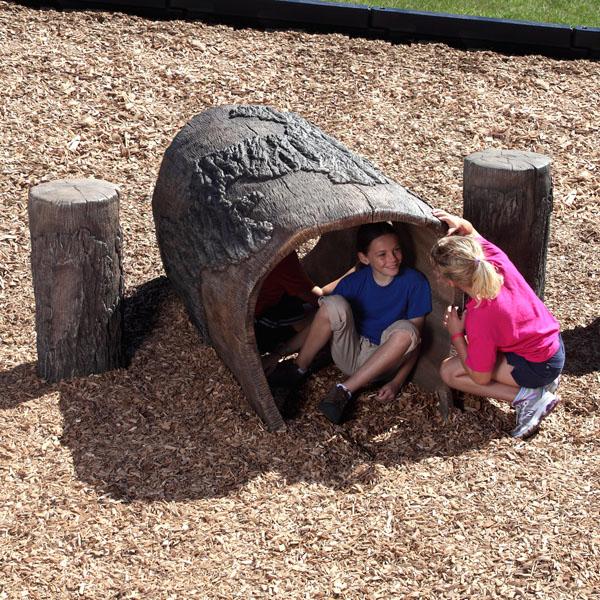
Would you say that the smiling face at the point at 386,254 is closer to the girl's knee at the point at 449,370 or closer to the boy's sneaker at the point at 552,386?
the girl's knee at the point at 449,370

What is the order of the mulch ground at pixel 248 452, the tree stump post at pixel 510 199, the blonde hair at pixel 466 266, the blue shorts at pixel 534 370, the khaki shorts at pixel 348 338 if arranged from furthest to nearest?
1. the tree stump post at pixel 510 199
2. the khaki shorts at pixel 348 338
3. the blue shorts at pixel 534 370
4. the blonde hair at pixel 466 266
5. the mulch ground at pixel 248 452

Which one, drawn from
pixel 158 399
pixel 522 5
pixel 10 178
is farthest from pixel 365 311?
pixel 522 5

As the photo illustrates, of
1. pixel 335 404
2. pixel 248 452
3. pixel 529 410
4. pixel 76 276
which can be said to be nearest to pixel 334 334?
pixel 335 404

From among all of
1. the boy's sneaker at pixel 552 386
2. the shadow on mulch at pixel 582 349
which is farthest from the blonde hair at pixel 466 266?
the shadow on mulch at pixel 582 349

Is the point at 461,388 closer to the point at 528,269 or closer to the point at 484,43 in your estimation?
the point at 528,269

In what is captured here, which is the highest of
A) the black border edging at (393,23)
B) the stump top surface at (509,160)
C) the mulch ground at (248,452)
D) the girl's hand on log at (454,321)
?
the black border edging at (393,23)

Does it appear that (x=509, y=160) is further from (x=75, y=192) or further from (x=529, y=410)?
(x=75, y=192)

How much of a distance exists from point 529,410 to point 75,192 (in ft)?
7.94

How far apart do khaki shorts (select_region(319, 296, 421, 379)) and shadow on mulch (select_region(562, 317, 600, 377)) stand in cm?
103

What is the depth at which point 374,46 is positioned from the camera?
9.44 meters

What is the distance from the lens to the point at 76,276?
553cm

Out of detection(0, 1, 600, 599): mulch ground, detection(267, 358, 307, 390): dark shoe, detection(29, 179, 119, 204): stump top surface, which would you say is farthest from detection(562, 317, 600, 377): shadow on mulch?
detection(29, 179, 119, 204): stump top surface

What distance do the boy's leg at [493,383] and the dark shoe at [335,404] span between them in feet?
1.65

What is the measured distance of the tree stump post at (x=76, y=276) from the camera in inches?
213
